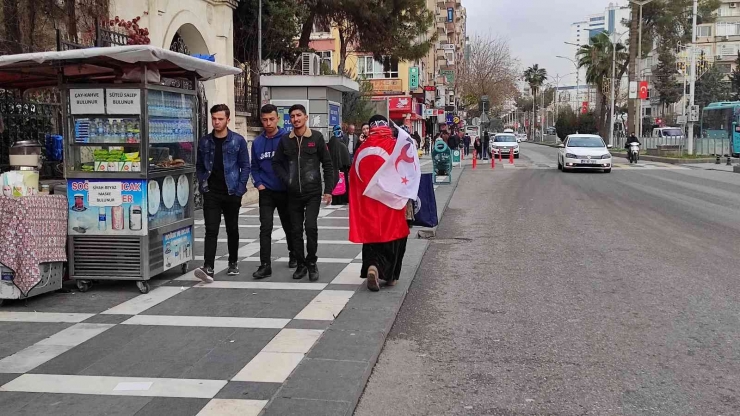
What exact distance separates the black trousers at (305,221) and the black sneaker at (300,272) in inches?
2.2

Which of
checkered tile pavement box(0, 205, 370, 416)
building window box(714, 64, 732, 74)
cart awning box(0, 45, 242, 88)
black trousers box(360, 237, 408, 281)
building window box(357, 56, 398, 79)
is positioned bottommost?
checkered tile pavement box(0, 205, 370, 416)

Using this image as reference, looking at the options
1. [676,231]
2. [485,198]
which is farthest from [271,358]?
[485,198]

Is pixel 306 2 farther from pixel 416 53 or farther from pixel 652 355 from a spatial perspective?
pixel 652 355

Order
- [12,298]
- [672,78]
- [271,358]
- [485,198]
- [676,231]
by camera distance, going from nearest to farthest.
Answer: [271,358] → [12,298] → [676,231] → [485,198] → [672,78]

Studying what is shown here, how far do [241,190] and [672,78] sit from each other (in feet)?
277

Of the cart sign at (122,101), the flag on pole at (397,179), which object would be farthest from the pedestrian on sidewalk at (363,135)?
the cart sign at (122,101)

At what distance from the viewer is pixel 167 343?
5426 millimetres

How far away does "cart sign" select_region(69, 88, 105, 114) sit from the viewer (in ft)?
23.4

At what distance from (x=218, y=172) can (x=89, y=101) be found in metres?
1.44

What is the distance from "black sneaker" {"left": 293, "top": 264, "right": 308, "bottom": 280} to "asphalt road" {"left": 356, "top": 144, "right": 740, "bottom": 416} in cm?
120

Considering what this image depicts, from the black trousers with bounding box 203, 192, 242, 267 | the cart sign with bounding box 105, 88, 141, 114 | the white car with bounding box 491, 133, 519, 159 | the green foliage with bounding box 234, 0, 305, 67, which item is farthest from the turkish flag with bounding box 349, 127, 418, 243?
the white car with bounding box 491, 133, 519, 159

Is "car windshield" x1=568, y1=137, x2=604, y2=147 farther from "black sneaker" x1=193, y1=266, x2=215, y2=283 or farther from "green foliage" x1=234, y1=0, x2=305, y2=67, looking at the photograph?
"black sneaker" x1=193, y1=266, x2=215, y2=283

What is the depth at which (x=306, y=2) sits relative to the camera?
24.8m

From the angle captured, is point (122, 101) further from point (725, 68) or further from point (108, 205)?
point (725, 68)
